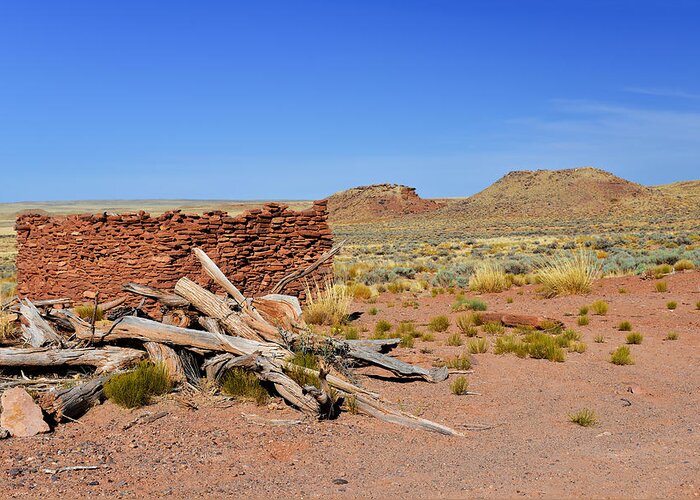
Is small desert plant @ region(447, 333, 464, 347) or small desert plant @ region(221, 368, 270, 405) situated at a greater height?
small desert plant @ region(221, 368, 270, 405)

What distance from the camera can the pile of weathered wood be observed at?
7.03 m

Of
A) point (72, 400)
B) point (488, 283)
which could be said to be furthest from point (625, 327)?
point (72, 400)

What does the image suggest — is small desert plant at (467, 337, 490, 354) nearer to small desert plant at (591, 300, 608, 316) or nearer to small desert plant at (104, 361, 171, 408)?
small desert plant at (591, 300, 608, 316)

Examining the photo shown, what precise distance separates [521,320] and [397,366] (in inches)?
193

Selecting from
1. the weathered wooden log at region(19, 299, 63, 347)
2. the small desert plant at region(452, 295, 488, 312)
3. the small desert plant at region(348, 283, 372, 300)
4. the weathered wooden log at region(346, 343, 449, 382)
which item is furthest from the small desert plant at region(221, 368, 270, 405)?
the small desert plant at region(348, 283, 372, 300)

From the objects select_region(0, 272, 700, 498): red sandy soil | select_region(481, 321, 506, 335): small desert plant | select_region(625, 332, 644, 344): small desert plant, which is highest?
select_region(625, 332, 644, 344): small desert plant

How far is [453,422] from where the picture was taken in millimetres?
7043

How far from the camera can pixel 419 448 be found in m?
6.23

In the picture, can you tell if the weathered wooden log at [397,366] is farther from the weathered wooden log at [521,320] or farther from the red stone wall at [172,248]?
the red stone wall at [172,248]

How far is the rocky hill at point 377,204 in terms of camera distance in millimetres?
97688

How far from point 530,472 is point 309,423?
224 centimetres

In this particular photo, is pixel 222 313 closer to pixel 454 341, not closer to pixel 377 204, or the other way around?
pixel 454 341

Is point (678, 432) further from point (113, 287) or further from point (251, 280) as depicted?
point (113, 287)

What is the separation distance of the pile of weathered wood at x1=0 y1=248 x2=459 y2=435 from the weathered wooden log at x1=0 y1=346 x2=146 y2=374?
1 centimetres
